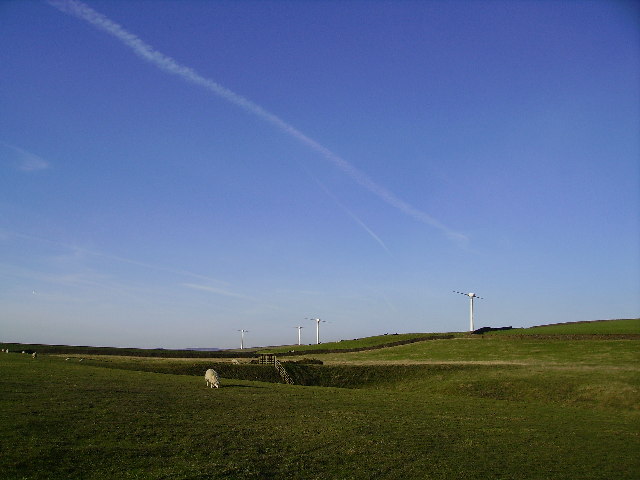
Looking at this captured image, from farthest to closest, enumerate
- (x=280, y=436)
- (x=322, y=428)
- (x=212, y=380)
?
(x=212, y=380) < (x=322, y=428) < (x=280, y=436)

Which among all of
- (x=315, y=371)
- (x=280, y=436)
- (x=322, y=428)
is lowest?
(x=315, y=371)

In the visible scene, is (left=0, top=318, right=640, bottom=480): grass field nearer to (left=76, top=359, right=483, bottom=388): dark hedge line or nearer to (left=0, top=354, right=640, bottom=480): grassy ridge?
(left=0, top=354, right=640, bottom=480): grassy ridge

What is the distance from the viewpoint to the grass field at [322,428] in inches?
815

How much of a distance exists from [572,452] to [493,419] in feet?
31.5

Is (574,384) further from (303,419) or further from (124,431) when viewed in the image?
(124,431)

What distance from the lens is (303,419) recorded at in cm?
3294

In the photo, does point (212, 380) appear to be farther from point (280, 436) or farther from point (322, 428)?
point (280, 436)

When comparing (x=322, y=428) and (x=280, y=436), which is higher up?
(x=280, y=436)

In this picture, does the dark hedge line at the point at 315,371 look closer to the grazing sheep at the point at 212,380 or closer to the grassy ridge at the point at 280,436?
the grazing sheep at the point at 212,380

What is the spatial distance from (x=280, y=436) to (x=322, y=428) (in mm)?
3955

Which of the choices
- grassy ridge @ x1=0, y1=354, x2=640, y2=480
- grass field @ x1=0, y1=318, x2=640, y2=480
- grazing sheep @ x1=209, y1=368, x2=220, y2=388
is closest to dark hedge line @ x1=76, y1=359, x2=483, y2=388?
grass field @ x1=0, y1=318, x2=640, y2=480

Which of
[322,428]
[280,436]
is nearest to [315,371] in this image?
[322,428]

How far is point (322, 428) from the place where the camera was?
2991cm

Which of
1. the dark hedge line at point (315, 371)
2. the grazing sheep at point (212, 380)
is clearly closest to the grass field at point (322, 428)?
the grazing sheep at point (212, 380)
